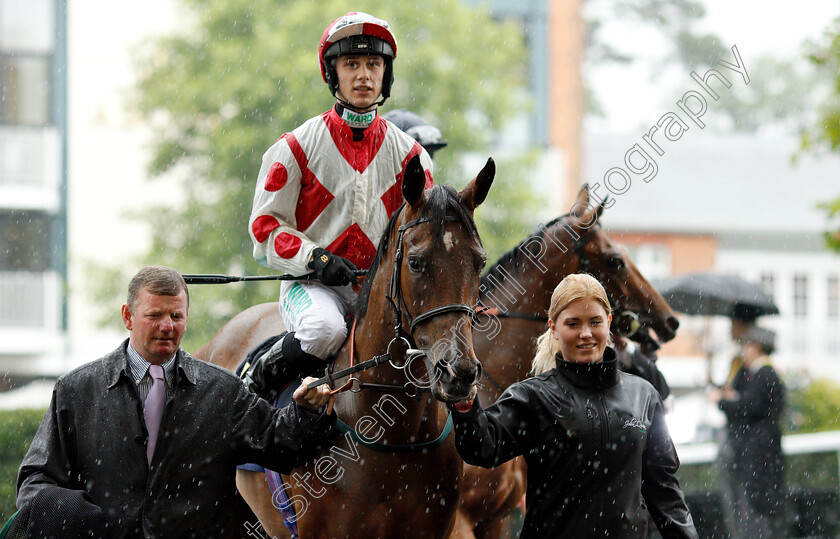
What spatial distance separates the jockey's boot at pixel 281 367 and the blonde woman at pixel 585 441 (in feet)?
2.92

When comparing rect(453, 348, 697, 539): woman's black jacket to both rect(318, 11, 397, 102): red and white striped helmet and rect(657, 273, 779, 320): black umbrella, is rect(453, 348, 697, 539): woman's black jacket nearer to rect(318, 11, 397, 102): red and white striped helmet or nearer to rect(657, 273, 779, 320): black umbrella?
rect(318, 11, 397, 102): red and white striped helmet

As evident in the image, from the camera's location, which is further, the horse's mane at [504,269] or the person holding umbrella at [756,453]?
the person holding umbrella at [756,453]

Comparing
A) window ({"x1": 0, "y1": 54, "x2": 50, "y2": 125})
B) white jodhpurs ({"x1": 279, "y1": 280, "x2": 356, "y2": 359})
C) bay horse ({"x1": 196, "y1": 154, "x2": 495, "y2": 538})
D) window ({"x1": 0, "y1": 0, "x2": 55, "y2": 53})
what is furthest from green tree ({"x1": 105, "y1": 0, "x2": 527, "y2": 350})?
bay horse ({"x1": 196, "y1": 154, "x2": 495, "y2": 538})

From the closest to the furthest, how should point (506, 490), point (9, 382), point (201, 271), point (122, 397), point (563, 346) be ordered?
point (122, 397) < point (563, 346) < point (506, 490) < point (201, 271) < point (9, 382)

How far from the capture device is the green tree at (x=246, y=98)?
1309 centimetres

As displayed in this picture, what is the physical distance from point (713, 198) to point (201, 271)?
1892 centimetres

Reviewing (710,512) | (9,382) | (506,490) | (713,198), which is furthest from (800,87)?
(506,490)

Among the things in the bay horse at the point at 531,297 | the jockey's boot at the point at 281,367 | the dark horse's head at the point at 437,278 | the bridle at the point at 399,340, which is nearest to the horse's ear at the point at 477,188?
the dark horse's head at the point at 437,278

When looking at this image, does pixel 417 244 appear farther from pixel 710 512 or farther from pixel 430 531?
pixel 710 512

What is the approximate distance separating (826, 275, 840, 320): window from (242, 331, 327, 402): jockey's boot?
27.4 meters

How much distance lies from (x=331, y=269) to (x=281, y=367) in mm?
495

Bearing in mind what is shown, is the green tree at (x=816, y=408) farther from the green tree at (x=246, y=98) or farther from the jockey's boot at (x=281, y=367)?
the jockey's boot at (x=281, y=367)

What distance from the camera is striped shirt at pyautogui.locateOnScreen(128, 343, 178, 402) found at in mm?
3262

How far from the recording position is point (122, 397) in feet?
10.5
